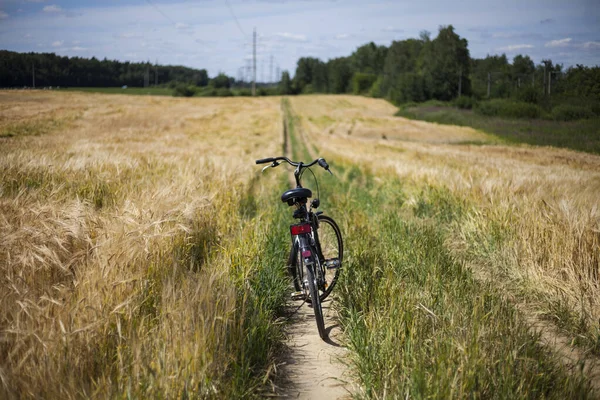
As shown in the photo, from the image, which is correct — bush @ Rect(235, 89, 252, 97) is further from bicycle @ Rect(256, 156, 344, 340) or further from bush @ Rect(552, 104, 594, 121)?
bicycle @ Rect(256, 156, 344, 340)

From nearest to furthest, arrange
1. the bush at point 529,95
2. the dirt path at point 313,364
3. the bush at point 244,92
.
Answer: the dirt path at point 313,364, the bush at point 529,95, the bush at point 244,92

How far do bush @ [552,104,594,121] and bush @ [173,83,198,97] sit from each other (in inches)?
3049

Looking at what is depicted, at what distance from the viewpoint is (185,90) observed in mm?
87938

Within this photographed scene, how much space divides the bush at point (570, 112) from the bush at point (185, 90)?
7744cm

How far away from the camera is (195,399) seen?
2.78 m

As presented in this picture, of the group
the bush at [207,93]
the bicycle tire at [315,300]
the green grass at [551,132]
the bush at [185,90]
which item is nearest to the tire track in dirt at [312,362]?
the bicycle tire at [315,300]

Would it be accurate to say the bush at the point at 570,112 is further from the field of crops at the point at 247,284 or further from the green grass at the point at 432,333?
the green grass at the point at 432,333

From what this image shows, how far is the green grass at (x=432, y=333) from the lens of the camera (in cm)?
292

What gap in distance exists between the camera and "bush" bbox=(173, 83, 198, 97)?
82.4 m

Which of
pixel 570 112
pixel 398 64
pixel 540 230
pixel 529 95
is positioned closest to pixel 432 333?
pixel 540 230

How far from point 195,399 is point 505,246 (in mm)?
4838

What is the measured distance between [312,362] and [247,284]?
980mm

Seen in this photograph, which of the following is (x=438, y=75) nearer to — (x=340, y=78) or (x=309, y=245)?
(x=309, y=245)

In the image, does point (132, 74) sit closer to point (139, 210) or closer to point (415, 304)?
point (139, 210)
